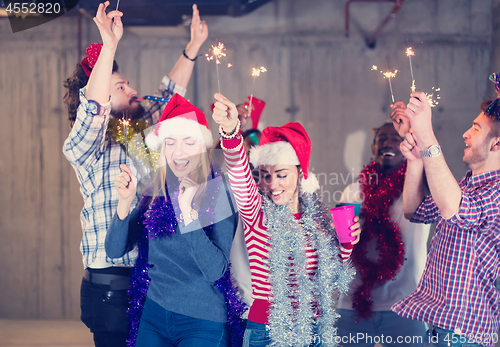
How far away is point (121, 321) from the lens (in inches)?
69.5

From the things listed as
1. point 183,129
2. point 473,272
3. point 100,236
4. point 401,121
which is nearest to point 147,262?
point 100,236

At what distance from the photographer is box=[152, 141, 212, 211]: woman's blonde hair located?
1598mm

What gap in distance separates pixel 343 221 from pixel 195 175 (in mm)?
641

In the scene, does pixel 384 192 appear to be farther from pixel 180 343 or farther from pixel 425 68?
pixel 425 68

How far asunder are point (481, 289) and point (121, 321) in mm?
1564

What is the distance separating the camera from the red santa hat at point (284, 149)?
1.60 metres

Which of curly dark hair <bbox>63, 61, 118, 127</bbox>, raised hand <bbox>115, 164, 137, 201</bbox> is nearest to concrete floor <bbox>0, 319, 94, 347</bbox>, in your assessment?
curly dark hair <bbox>63, 61, 118, 127</bbox>

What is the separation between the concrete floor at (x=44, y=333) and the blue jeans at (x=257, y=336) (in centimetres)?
228

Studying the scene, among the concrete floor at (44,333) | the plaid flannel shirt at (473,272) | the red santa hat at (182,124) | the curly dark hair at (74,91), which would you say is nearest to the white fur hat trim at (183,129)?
the red santa hat at (182,124)

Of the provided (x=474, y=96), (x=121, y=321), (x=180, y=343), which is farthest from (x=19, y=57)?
(x=474, y=96)

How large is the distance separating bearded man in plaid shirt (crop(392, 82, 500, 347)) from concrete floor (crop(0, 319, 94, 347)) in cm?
282

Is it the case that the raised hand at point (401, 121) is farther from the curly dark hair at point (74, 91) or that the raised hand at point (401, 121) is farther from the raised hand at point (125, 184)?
the curly dark hair at point (74, 91)

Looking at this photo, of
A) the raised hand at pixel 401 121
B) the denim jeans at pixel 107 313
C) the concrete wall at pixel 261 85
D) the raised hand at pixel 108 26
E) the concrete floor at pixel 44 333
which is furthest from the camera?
the concrete wall at pixel 261 85

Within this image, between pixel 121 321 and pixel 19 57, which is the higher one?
pixel 19 57
